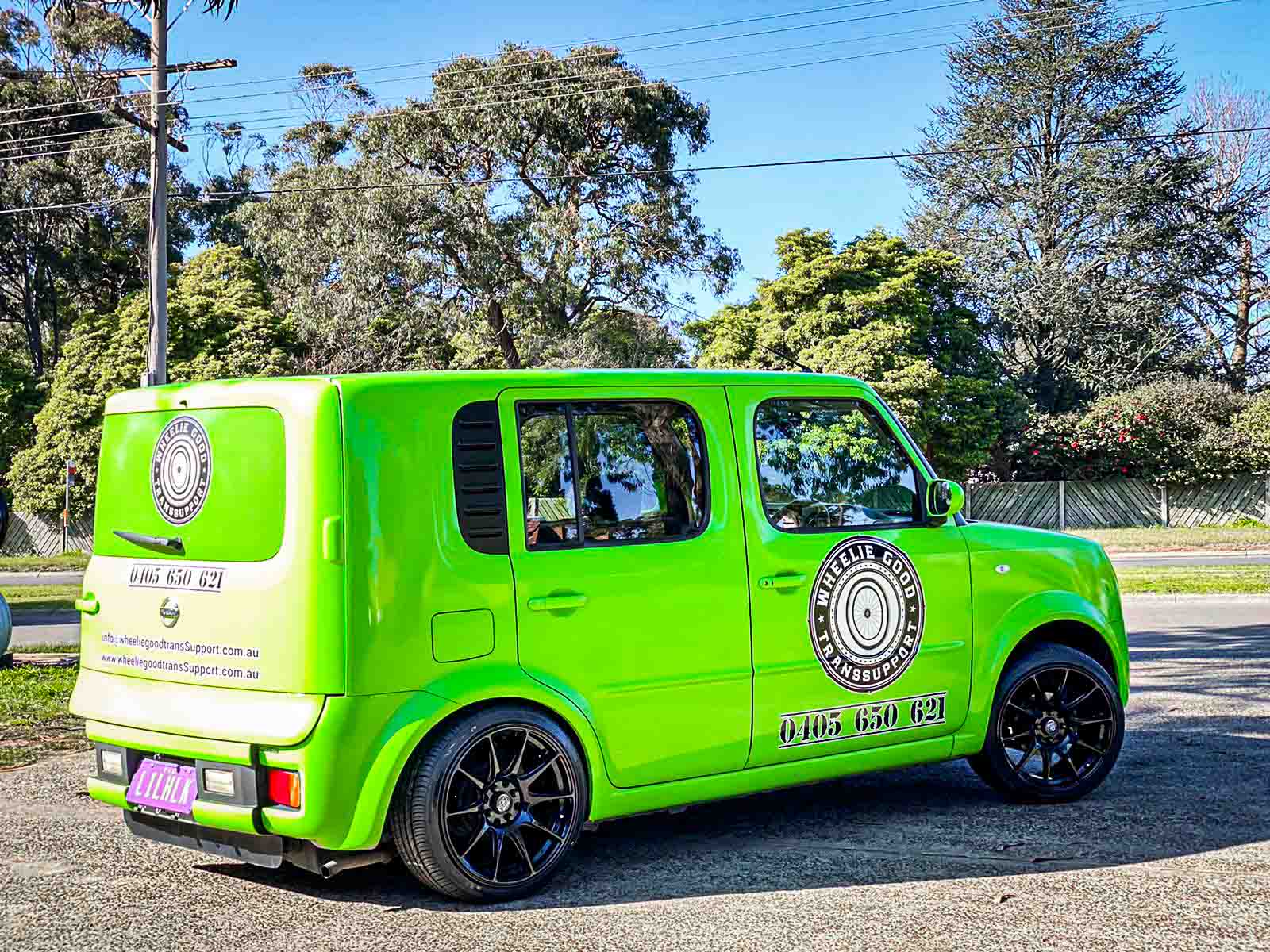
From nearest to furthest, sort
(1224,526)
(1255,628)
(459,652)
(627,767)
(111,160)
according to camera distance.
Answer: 1. (459,652)
2. (627,767)
3. (1255,628)
4. (1224,526)
5. (111,160)

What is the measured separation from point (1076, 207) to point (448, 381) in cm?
4557

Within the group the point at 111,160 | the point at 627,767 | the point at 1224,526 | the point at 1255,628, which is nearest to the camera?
the point at 627,767

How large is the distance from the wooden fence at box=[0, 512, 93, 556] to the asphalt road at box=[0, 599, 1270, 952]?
3805 centimetres

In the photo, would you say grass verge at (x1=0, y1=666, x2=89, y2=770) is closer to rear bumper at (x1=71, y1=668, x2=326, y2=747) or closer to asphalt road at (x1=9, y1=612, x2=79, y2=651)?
asphalt road at (x1=9, y1=612, x2=79, y2=651)

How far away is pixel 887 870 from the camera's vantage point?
5.38 m

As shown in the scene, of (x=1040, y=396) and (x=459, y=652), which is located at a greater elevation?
Answer: (x=1040, y=396)

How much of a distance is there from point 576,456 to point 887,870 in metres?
2.05

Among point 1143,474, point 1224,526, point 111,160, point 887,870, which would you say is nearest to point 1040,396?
point 1143,474

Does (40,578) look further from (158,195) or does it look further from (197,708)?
(197,708)

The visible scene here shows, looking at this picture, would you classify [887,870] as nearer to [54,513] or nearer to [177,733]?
[177,733]

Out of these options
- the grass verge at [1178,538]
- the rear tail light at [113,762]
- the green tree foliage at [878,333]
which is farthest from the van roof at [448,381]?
the green tree foliage at [878,333]

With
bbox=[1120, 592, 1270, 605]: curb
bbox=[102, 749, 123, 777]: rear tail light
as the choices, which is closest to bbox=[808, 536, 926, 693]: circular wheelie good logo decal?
bbox=[102, 749, 123, 777]: rear tail light

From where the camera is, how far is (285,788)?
15.6 ft

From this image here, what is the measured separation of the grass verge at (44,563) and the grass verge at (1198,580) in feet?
82.1
